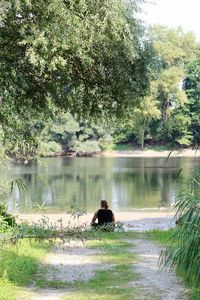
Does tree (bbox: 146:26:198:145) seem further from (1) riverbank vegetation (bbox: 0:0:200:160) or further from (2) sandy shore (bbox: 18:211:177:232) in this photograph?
(1) riverbank vegetation (bbox: 0:0:200:160)

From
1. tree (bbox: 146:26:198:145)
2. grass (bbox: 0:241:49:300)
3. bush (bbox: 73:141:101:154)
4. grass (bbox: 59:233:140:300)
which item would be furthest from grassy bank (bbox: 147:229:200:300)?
bush (bbox: 73:141:101:154)

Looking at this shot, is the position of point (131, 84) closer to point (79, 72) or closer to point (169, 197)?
point (79, 72)

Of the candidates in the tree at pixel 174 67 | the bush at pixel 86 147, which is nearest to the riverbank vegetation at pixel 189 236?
the tree at pixel 174 67

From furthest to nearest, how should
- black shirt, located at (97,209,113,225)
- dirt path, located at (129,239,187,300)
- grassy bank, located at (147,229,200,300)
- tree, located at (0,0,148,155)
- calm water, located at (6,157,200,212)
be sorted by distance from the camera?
calm water, located at (6,157,200,212) < black shirt, located at (97,209,113,225) < dirt path, located at (129,239,187,300) < tree, located at (0,0,148,155) < grassy bank, located at (147,229,200,300)

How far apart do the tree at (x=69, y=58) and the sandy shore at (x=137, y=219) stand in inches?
306

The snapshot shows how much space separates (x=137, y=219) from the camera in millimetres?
18953

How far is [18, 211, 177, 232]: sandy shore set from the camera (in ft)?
53.9

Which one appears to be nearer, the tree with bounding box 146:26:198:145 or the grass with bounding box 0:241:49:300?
the grass with bounding box 0:241:49:300

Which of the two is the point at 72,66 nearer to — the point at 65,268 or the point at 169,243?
the point at 65,268

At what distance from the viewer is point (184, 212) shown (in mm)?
5809

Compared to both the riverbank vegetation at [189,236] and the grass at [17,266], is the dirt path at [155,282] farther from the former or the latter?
the grass at [17,266]

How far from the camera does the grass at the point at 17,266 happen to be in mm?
6395

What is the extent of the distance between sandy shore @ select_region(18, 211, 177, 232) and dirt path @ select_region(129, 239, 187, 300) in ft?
22.7

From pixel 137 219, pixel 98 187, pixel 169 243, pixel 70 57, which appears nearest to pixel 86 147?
pixel 98 187
